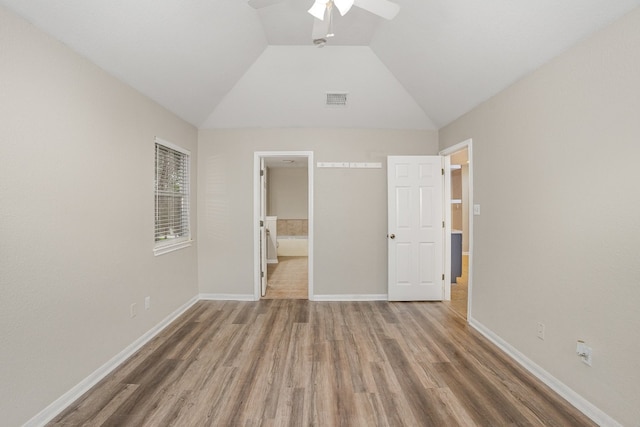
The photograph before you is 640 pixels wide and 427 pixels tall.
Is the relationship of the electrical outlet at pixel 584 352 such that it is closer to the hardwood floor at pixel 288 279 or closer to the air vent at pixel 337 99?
the hardwood floor at pixel 288 279

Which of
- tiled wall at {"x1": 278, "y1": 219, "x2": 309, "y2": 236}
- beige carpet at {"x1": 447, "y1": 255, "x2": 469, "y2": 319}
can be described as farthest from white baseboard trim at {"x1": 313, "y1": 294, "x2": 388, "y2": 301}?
tiled wall at {"x1": 278, "y1": 219, "x2": 309, "y2": 236}

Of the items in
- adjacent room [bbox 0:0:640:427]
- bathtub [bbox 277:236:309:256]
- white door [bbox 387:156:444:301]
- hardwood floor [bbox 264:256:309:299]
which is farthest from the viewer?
bathtub [bbox 277:236:309:256]

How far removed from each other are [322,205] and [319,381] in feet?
7.75

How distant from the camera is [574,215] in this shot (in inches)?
75.8

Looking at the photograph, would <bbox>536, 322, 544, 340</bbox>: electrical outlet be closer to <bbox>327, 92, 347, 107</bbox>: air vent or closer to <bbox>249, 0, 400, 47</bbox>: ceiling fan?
<bbox>249, 0, 400, 47</bbox>: ceiling fan

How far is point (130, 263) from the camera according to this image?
2531 millimetres

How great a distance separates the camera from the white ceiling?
1.83 m

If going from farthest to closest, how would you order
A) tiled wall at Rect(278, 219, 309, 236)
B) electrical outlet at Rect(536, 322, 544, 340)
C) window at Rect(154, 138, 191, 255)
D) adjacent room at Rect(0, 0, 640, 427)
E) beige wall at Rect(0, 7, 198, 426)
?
tiled wall at Rect(278, 219, 309, 236) < window at Rect(154, 138, 191, 255) < electrical outlet at Rect(536, 322, 544, 340) < adjacent room at Rect(0, 0, 640, 427) < beige wall at Rect(0, 7, 198, 426)

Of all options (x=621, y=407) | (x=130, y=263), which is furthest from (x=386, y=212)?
(x=130, y=263)

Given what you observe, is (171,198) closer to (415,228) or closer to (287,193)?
(415,228)

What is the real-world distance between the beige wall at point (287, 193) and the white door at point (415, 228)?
13.0 ft

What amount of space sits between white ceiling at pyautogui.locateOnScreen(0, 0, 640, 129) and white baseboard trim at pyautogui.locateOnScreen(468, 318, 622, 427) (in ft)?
8.04

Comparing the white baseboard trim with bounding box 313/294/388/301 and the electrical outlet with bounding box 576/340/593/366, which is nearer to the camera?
the electrical outlet with bounding box 576/340/593/366

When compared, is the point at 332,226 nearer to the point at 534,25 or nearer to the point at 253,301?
the point at 253,301
